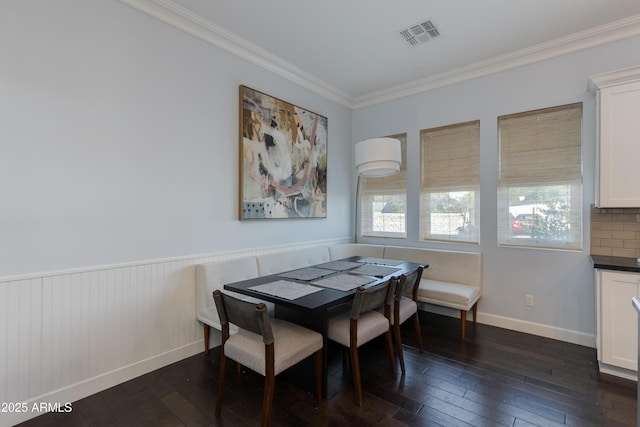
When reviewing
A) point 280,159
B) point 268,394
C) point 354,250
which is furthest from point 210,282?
point 354,250

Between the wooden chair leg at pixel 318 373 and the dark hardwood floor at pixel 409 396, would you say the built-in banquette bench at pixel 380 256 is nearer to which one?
the dark hardwood floor at pixel 409 396

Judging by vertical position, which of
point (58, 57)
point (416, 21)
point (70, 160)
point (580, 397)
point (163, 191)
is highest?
point (416, 21)

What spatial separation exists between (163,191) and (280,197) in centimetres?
132

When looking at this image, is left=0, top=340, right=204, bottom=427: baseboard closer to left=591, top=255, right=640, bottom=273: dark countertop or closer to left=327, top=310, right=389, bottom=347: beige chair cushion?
left=327, top=310, right=389, bottom=347: beige chair cushion

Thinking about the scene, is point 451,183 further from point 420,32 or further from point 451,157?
point 420,32

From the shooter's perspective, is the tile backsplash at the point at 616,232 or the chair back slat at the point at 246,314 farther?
the tile backsplash at the point at 616,232

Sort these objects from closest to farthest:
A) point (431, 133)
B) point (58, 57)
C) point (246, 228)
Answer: point (58, 57) → point (246, 228) → point (431, 133)

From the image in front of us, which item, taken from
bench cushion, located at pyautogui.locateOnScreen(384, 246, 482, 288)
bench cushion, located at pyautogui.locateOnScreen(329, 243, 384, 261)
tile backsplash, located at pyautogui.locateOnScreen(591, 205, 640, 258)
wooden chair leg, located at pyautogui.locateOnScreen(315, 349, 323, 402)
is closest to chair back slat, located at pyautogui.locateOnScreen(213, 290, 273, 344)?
wooden chair leg, located at pyautogui.locateOnScreen(315, 349, 323, 402)

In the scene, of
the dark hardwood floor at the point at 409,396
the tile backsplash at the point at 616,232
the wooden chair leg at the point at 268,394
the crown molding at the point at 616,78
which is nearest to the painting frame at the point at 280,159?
the dark hardwood floor at the point at 409,396

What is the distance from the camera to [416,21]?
2.75 metres

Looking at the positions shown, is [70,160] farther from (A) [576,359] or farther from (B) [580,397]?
(A) [576,359]

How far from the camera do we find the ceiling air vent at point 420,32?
110 inches

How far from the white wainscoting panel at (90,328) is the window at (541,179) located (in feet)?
11.2

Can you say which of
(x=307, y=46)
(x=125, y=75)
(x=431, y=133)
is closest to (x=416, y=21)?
(x=307, y=46)
